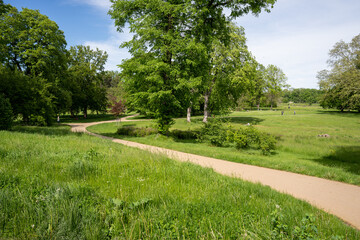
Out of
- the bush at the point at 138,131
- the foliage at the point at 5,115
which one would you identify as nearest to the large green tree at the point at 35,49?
the foliage at the point at 5,115

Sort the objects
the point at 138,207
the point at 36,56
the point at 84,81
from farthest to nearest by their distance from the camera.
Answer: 1. the point at 84,81
2. the point at 36,56
3. the point at 138,207

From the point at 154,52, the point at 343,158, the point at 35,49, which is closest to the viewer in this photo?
the point at 343,158

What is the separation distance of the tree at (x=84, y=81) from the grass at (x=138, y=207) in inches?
1530

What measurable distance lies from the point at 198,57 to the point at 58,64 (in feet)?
86.5

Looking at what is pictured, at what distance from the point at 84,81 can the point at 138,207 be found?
150ft

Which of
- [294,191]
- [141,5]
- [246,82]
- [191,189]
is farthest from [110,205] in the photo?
[246,82]

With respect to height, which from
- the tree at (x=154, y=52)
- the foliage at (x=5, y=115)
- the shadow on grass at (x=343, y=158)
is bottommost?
the shadow on grass at (x=343, y=158)

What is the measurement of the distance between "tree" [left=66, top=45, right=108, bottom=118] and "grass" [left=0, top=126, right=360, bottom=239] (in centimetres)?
3886

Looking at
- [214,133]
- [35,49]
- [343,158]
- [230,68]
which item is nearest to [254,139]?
[214,133]

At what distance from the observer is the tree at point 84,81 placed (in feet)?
131

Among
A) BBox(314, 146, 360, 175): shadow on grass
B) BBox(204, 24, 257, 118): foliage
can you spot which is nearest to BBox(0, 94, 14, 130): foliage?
BBox(314, 146, 360, 175): shadow on grass

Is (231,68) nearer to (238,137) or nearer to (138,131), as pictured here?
(138,131)

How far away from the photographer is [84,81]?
42.5 m

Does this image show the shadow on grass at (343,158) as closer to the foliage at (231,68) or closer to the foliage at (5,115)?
the foliage at (231,68)
